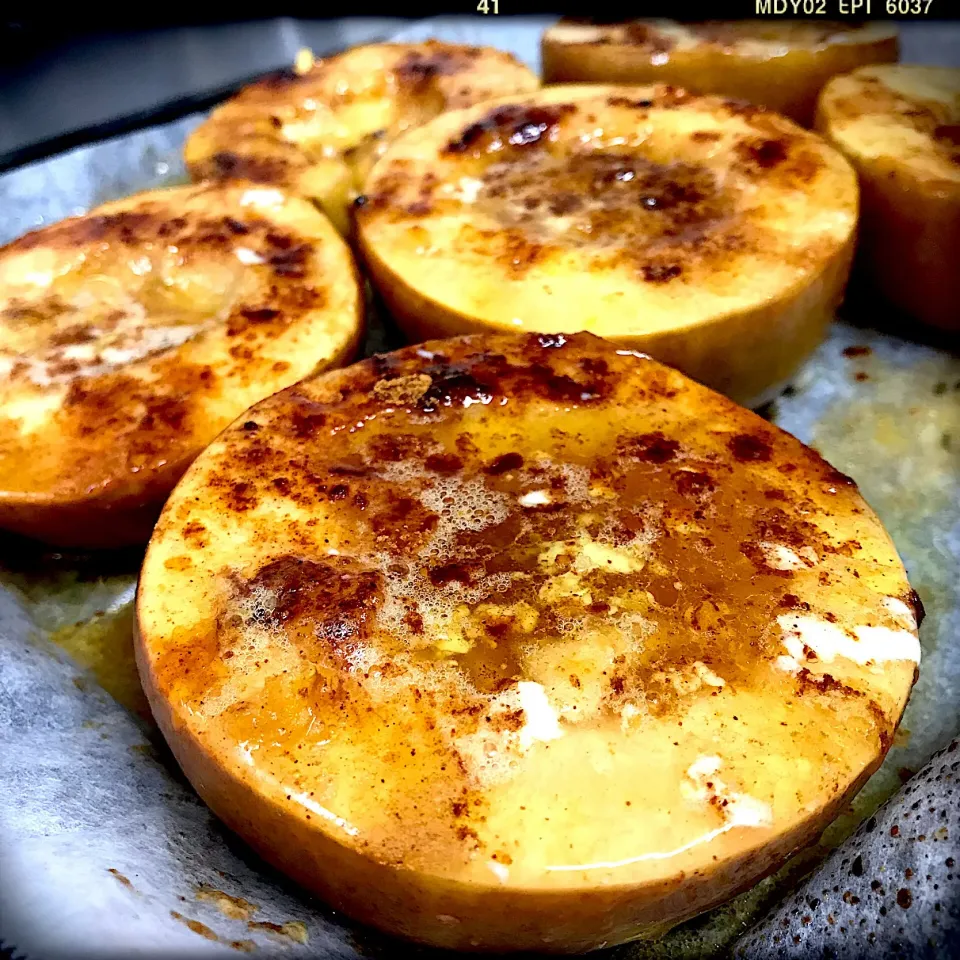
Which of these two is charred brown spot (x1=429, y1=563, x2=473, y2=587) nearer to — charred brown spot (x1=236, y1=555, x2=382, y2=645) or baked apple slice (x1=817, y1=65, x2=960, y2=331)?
charred brown spot (x1=236, y1=555, x2=382, y2=645)

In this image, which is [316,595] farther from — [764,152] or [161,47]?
[161,47]

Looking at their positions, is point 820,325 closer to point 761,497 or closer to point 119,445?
point 761,497

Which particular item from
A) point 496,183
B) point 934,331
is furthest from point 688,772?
point 934,331

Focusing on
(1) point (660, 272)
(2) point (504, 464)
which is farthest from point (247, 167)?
(2) point (504, 464)

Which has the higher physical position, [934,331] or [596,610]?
[596,610]

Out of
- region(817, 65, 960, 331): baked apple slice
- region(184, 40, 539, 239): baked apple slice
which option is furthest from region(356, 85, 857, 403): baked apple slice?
region(184, 40, 539, 239): baked apple slice
